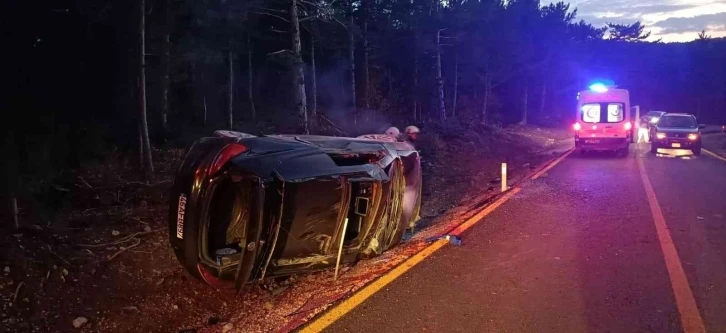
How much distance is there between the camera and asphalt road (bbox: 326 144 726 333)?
452 cm

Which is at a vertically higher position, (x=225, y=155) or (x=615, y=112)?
(x=615, y=112)

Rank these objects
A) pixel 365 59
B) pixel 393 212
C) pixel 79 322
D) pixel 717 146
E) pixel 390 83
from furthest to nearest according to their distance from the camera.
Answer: pixel 390 83
pixel 365 59
pixel 717 146
pixel 393 212
pixel 79 322

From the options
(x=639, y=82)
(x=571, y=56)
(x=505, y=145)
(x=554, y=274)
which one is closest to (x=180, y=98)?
(x=505, y=145)

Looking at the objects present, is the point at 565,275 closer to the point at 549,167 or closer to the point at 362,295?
the point at 362,295

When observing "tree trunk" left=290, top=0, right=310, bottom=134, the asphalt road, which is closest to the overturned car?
the asphalt road

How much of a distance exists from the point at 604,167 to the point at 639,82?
197 feet

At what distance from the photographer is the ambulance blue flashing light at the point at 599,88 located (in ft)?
Result: 65.0

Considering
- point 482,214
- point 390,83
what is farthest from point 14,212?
point 390,83

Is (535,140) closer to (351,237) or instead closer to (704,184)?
(704,184)

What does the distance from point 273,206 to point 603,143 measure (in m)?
17.1

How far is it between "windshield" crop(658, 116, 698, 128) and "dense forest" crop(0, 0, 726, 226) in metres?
9.76

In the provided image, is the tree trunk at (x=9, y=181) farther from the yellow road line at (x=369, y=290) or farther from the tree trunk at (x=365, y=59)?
the tree trunk at (x=365, y=59)

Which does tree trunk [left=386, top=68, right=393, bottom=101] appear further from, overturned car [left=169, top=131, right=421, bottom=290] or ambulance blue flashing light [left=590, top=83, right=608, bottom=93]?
overturned car [left=169, top=131, right=421, bottom=290]

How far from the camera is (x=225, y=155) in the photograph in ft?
17.0
